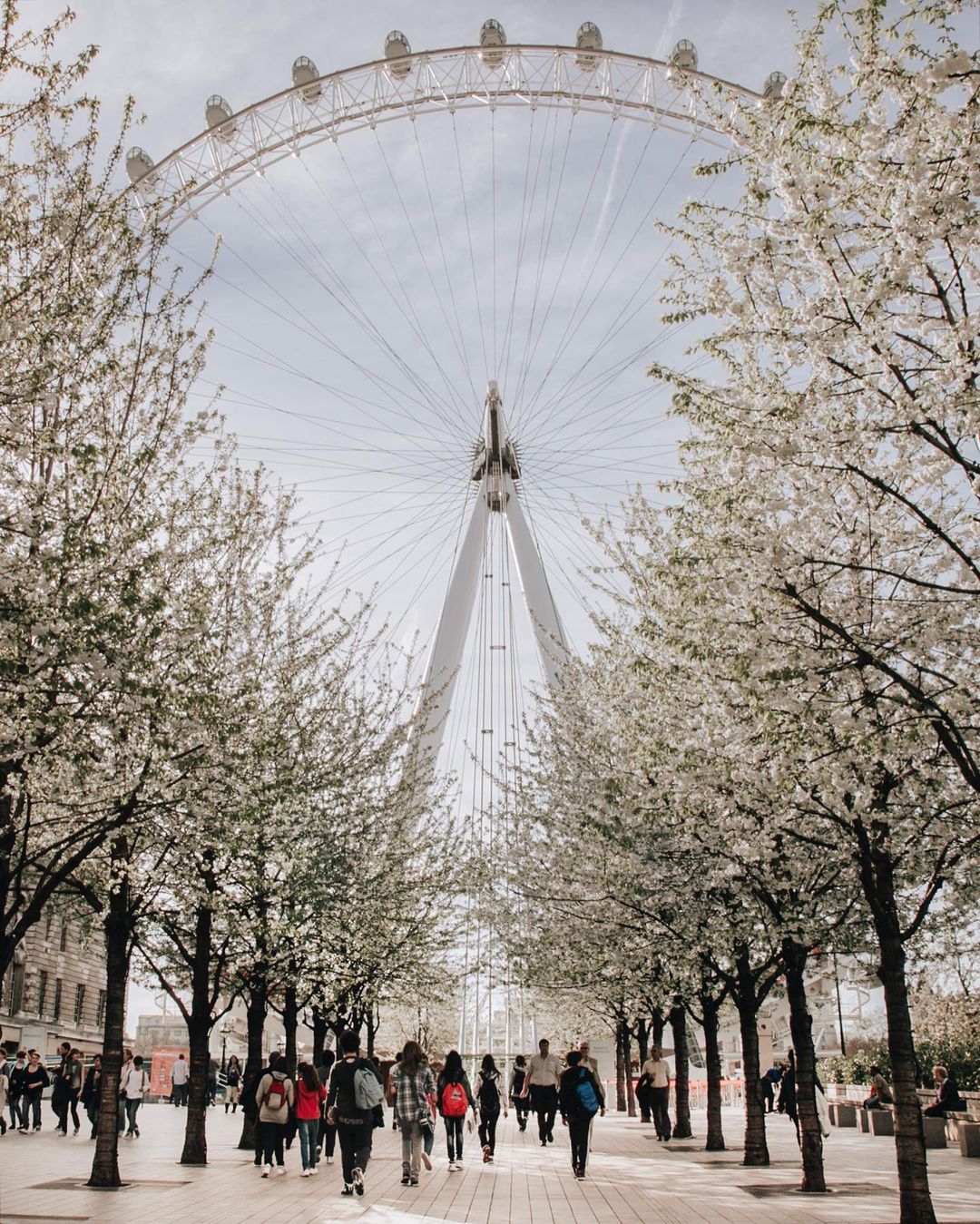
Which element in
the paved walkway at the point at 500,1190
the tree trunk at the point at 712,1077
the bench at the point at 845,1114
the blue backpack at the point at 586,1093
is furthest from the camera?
the bench at the point at 845,1114

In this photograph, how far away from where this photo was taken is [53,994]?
50719mm

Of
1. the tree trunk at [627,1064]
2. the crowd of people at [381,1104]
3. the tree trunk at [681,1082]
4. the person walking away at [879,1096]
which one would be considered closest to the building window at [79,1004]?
the tree trunk at [627,1064]

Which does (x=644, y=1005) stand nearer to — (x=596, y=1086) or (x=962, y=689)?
(x=596, y=1086)

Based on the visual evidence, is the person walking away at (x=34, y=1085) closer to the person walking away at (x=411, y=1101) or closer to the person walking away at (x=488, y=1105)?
the person walking away at (x=488, y=1105)

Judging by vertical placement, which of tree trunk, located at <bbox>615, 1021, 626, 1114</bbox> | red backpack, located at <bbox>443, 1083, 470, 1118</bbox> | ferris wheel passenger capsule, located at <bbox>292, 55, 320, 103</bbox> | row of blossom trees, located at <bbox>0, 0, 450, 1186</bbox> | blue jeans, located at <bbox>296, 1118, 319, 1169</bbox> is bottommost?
tree trunk, located at <bbox>615, 1021, 626, 1114</bbox>

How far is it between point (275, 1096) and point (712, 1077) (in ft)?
27.1

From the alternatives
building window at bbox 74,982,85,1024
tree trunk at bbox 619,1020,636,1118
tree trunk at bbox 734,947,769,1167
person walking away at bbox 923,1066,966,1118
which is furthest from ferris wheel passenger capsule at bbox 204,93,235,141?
building window at bbox 74,982,85,1024

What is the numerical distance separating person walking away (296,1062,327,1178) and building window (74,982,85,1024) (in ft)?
136

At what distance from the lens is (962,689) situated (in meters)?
9.20

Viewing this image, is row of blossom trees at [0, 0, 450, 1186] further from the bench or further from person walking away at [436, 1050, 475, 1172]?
the bench

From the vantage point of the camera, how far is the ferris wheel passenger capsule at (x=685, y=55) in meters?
30.1

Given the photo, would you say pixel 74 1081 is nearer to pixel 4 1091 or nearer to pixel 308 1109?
pixel 4 1091

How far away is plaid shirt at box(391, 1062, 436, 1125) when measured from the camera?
51.4ft

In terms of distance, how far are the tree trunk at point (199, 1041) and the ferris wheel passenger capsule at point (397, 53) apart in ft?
75.5
